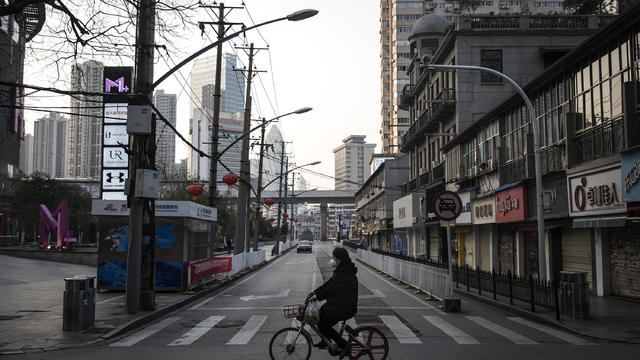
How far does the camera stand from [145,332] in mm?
12352

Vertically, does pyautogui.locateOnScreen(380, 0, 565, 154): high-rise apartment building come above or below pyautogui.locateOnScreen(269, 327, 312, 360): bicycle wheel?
above

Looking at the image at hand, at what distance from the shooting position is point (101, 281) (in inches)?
782

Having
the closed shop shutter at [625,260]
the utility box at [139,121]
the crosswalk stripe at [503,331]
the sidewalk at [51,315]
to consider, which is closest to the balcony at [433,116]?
the closed shop shutter at [625,260]

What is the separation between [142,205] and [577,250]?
49.9 feet

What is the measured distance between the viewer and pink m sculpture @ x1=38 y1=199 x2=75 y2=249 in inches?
1643

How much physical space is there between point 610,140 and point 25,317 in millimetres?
16323

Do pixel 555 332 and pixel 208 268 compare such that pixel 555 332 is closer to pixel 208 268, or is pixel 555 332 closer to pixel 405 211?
pixel 208 268

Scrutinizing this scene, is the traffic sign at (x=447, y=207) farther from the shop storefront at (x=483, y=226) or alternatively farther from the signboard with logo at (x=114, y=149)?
the signboard with logo at (x=114, y=149)

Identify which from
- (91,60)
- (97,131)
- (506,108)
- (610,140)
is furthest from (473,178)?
(97,131)

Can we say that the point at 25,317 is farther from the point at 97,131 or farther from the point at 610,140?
the point at 97,131

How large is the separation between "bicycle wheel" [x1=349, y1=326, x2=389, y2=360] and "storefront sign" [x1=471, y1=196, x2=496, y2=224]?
67.7 ft

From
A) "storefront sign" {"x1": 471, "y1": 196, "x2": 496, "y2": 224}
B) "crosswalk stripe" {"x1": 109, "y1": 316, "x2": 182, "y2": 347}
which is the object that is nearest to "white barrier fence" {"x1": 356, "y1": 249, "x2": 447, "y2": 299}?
"storefront sign" {"x1": 471, "y1": 196, "x2": 496, "y2": 224}

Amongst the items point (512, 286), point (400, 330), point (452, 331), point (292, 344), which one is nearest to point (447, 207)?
point (512, 286)

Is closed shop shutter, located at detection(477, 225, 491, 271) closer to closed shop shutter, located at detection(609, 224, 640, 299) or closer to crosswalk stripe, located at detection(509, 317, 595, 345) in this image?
closed shop shutter, located at detection(609, 224, 640, 299)
